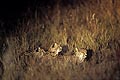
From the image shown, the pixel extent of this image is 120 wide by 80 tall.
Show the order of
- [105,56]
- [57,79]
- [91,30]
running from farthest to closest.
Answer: [91,30], [105,56], [57,79]

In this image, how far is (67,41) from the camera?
18.1 feet

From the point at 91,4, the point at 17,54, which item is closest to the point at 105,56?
the point at 91,4

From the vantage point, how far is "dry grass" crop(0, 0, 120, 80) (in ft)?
15.9

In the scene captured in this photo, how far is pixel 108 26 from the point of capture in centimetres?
536

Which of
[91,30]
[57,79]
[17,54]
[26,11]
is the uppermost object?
[26,11]

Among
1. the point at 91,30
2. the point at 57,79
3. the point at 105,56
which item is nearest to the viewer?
the point at 57,79

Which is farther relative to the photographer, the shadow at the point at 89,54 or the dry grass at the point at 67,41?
the shadow at the point at 89,54

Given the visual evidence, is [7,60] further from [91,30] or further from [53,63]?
[91,30]

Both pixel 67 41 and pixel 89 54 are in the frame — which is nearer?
pixel 89 54

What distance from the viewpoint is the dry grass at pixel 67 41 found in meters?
4.86

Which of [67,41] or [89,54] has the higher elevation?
[67,41]

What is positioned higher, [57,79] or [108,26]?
[108,26]

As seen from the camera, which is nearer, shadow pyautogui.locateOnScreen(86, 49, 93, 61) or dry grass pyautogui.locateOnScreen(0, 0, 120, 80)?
dry grass pyautogui.locateOnScreen(0, 0, 120, 80)

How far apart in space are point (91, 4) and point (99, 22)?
1.08 ft
